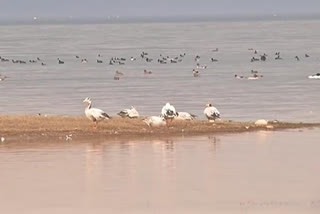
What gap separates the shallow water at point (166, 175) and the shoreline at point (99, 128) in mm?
785

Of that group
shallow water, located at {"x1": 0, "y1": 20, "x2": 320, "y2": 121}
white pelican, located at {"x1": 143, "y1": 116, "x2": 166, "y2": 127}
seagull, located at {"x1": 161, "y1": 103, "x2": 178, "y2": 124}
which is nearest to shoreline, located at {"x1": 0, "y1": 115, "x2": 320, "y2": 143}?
white pelican, located at {"x1": 143, "y1": 116, "x2": 166, "y2": 127}

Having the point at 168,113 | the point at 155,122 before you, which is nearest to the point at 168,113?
the point at 168,113

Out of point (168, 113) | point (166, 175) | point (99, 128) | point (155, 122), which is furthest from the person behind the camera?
point (168, 113)

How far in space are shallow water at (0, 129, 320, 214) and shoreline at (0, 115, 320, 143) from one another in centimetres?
79

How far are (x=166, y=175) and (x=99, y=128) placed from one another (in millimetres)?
7344

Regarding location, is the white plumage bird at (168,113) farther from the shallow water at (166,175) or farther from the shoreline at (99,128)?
the shallow water at (166,175)

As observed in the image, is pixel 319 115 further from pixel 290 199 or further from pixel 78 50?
pixel 78 50

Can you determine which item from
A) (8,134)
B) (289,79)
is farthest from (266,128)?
(289,79)

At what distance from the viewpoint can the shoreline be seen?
27812 mm

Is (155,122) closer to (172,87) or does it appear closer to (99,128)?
(99,128)

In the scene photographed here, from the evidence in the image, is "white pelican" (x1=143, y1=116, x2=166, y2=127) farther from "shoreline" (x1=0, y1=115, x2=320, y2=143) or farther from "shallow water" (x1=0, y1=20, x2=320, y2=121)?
"shallow water" (x1=0, y1=20, x2=320, y2=121)

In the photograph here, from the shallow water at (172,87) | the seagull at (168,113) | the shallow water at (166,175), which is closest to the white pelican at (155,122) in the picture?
the seagull at (168,113)

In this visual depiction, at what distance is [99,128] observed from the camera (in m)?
29.0

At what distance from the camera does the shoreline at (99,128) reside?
27812mm
